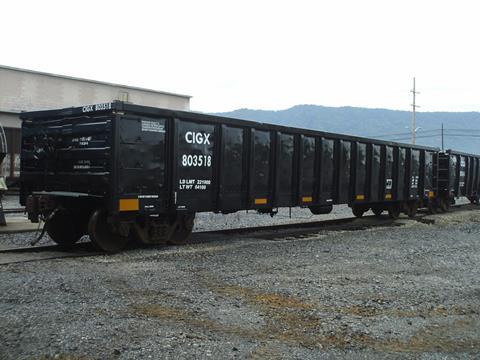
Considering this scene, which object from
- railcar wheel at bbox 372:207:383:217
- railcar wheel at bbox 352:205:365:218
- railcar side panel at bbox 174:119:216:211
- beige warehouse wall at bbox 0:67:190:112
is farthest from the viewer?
beige warehouse wall at bbox 0:67:190:112

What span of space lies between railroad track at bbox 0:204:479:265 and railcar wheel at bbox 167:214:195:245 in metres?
0.57

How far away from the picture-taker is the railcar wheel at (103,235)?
30.8 feet

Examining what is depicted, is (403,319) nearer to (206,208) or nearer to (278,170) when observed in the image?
(206,208)

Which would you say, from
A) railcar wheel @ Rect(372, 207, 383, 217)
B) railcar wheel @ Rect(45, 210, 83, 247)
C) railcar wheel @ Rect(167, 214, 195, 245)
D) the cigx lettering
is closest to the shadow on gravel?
railcar wheel @ Rect(167, 214, 195, 245)

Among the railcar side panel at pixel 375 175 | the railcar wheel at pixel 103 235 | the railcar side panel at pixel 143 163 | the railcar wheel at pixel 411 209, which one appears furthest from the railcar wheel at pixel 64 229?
the railcar wheel at pixel 411 209

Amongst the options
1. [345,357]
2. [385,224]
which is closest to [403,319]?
[345,357]

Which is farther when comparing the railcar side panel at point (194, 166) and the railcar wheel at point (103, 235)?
the railcar side panel at point (194, 166)

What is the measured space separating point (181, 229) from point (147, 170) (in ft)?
5.89

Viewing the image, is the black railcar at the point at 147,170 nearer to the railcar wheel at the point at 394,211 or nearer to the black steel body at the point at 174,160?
the black steel body at the point at 174,160

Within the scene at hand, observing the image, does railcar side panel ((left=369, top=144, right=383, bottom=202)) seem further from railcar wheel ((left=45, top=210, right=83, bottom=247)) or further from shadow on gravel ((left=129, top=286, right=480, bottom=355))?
shadow on gravel ((left=129, top=286, right=480, bottom=355))

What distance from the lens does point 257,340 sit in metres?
4.73

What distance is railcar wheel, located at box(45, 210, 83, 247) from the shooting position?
33.4ft

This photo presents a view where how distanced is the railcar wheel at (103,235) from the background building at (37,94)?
19.4 m

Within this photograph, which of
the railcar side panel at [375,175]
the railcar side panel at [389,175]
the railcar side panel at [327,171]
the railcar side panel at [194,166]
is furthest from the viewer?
the railcar side panel at [389,175]
